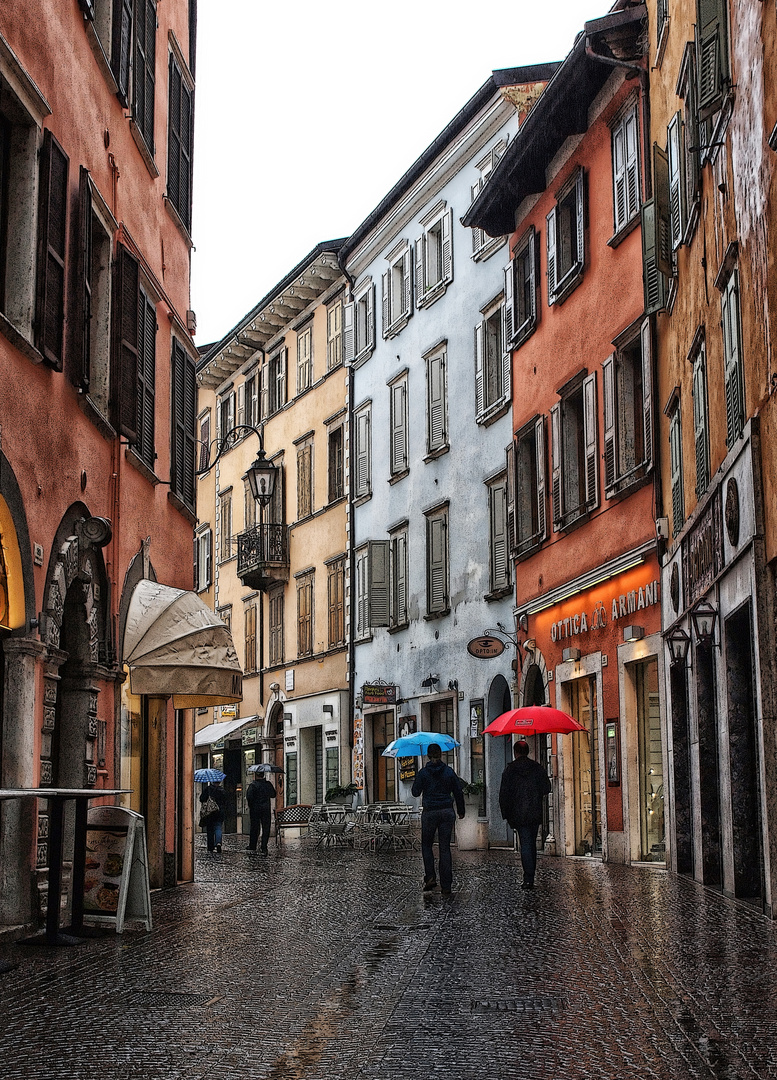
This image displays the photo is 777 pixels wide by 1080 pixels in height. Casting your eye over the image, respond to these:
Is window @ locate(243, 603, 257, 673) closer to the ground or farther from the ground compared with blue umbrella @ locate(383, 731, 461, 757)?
farther from the ground

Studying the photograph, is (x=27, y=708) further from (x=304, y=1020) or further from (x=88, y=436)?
(x=304, y=1020)

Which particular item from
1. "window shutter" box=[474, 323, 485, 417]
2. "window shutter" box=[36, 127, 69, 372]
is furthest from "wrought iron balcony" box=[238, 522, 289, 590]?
"window shutter" box=[36, 127, 69, 372]

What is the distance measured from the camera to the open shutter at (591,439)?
22891mm

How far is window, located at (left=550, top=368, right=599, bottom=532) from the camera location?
941 inches

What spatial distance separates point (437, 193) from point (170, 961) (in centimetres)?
2670

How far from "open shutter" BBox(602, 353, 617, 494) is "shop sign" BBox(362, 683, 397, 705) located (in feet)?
40.7

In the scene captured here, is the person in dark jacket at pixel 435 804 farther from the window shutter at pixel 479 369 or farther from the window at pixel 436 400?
the window at pixel 436 400

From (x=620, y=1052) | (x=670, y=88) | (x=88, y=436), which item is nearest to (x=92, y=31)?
(x=88, y=436)

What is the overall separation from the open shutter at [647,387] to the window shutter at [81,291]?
878 centimetres

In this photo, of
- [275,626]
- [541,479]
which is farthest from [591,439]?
[275,626]

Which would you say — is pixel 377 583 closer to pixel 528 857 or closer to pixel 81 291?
pixel 528 857

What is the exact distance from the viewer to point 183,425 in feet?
66.7

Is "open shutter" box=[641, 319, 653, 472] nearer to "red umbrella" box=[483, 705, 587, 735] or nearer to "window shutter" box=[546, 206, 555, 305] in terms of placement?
"red umbrella" box=[483, 705, 587, 735]

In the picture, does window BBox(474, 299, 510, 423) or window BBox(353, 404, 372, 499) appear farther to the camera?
window BBox(353, 404, 372, 499)
